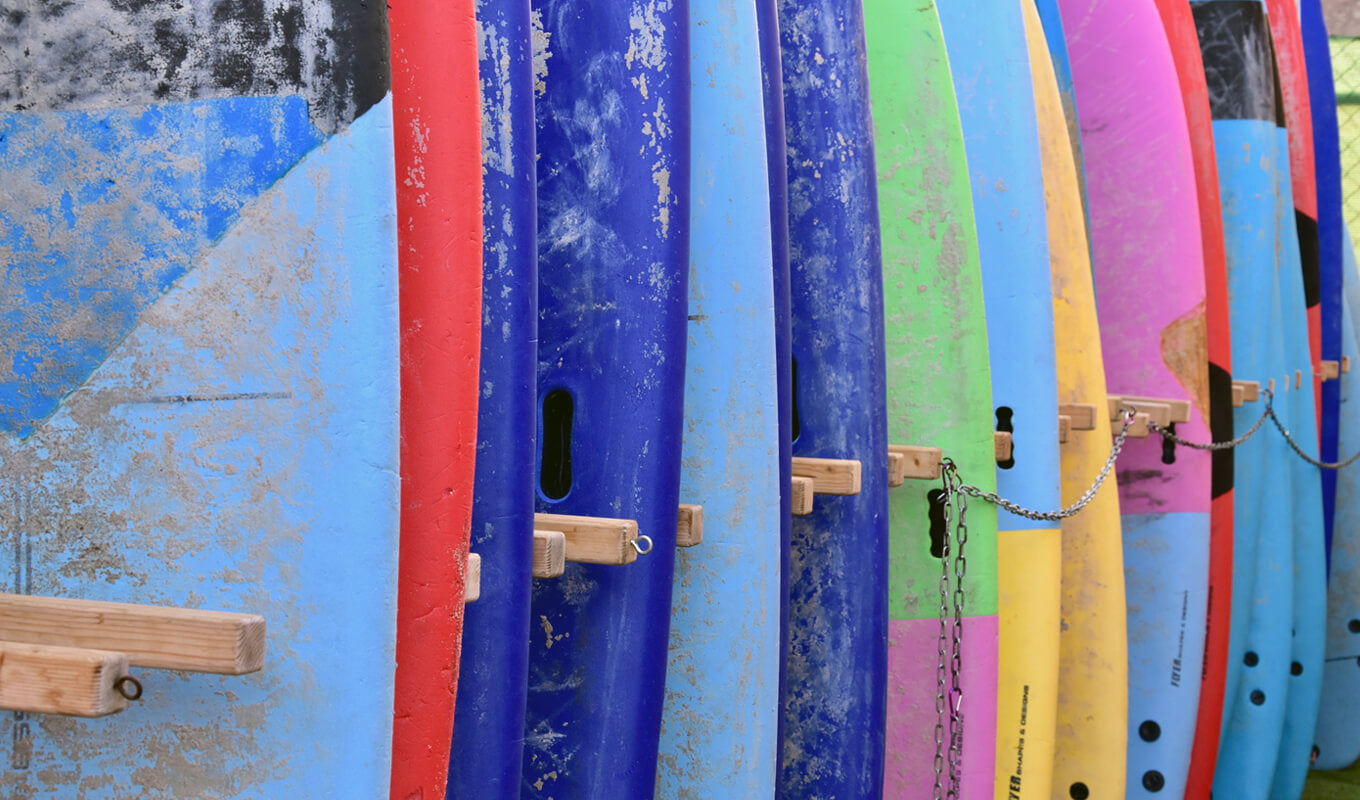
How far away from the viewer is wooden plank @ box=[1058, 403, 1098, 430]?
291 cm

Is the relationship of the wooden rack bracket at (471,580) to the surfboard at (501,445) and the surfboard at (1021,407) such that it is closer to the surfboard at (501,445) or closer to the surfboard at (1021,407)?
the surfboard at (501,445)

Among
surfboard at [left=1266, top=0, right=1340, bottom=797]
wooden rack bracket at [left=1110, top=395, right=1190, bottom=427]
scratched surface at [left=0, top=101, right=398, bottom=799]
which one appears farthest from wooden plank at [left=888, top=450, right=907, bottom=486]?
surfboard at [left=1266, top=0, right=1340, bottom=797]

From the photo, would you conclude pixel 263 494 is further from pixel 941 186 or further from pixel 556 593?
pixel 941 186

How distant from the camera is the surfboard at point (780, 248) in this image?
6.64 ft

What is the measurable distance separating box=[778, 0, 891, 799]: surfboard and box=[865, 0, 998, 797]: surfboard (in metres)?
0.27

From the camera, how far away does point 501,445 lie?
1539mm

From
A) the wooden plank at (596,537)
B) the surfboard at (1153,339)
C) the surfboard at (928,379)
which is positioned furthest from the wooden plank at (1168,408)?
the wooden plank at (596,537)

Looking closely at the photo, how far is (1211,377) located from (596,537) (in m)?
2.44

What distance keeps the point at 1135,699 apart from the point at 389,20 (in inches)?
114

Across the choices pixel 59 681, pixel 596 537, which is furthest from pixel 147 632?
pixel 596 537

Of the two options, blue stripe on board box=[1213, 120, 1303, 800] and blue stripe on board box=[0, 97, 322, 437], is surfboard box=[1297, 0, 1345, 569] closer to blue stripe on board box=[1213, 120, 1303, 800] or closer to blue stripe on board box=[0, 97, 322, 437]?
blue stripe on board box=[1213, 120, 1303, 800]

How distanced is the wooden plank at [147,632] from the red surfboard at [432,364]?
28 centimetres

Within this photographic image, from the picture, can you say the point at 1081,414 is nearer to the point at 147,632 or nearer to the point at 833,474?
the point at 833,474

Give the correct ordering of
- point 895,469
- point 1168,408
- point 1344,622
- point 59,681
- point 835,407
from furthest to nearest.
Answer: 1. point 1344,622
2. point 1168,408
3. point 895,469
4. point 835,407
5. point 59,681
